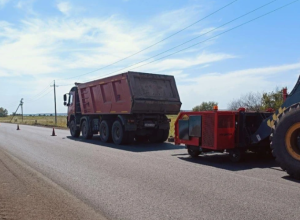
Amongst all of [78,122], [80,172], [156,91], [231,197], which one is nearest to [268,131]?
[231,197]

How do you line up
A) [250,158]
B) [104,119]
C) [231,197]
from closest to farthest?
[231,197]
[250,158]
[104,119]

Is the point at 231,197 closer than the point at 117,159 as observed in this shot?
Yes

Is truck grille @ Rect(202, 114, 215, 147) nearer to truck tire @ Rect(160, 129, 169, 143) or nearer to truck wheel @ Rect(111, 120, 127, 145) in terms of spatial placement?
truck wheel @ Rect(111, 120, 127, 145)

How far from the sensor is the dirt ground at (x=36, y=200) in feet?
14.8

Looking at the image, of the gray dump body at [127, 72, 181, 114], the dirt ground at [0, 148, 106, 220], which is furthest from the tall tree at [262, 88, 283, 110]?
the dirt ground at [0, 148, 106, 220]

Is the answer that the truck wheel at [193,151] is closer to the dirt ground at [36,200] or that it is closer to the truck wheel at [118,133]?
the dirt ground at [36,200]

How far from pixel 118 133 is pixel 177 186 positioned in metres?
8.79

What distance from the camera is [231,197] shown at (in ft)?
17.4

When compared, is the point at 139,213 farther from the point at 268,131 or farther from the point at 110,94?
the point at 110,94

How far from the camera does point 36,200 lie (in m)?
5.21

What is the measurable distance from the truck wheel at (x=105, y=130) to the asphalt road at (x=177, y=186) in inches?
222

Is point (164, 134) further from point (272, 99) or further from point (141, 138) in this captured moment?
point (272, 99)

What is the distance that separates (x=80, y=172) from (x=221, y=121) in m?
3.89

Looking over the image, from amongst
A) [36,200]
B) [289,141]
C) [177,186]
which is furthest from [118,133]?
[36,200]
